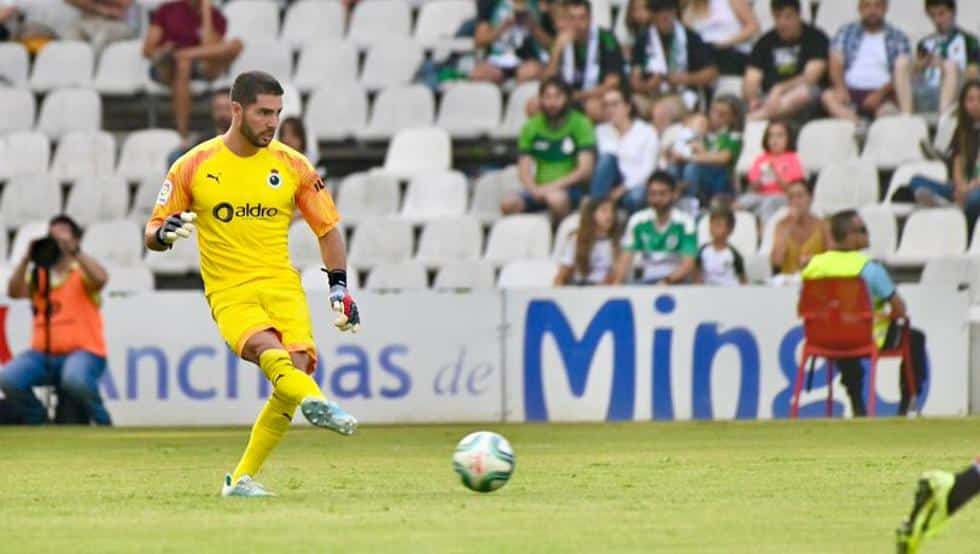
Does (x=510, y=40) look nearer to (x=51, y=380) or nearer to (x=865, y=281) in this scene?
(x=865, y=281)

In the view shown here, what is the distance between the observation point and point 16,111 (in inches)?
979

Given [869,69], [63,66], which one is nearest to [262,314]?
[869,69]

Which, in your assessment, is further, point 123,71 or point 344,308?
point 123,71

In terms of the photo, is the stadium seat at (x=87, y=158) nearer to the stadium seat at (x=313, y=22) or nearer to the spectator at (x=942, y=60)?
the stadium seat at (x=313, y=22)

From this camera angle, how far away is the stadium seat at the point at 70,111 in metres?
24.7

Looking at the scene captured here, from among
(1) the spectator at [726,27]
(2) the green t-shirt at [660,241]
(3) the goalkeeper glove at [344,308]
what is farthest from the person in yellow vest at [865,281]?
(3) the goalkeeper glove at [344,308]

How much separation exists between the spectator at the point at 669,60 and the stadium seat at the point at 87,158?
5.81 meters

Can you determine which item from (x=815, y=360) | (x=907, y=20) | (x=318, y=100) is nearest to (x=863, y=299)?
(x=815, y=360)

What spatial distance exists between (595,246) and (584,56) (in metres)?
2.77

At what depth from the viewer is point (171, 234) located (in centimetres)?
1043

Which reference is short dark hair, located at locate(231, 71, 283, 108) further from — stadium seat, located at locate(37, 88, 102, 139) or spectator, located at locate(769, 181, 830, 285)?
stadium seat, located at locate(37, 88, 102, 139)

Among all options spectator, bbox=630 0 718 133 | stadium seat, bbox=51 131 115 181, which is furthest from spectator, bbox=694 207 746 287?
stadium seat, bbox=51 131 115 181

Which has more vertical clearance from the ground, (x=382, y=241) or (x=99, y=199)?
(x=99, y=199)

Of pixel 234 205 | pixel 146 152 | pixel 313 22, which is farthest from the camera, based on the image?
pixel 313 22
